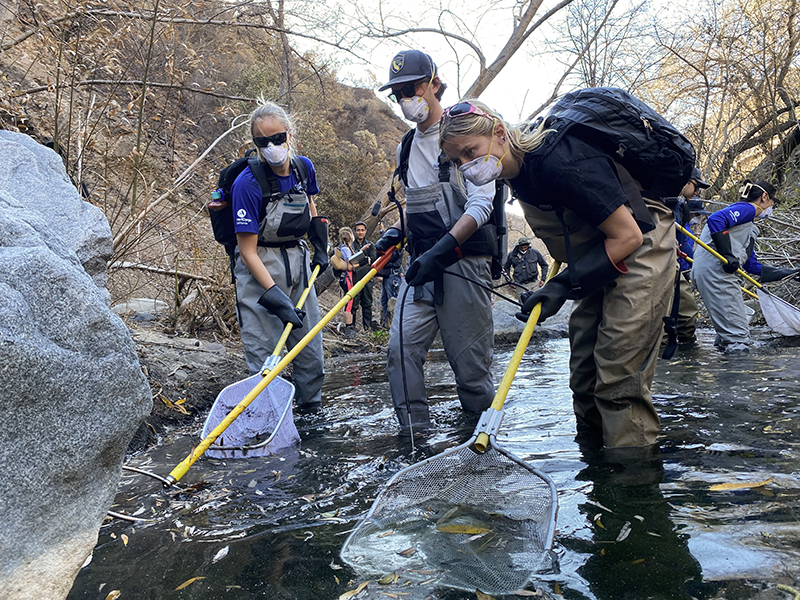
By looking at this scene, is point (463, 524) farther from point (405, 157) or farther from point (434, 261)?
point (405, 157)

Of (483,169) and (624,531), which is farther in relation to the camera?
(483,169)

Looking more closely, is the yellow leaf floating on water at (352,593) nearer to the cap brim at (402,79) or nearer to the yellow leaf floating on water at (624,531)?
the yellow leaf floating on water at (624,531)

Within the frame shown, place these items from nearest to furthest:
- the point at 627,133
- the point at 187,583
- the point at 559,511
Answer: the point at 187,583
the point at 559,511
the point at 627,133

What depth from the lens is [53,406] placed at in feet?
5.25

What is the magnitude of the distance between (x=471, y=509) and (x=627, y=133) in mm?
1709

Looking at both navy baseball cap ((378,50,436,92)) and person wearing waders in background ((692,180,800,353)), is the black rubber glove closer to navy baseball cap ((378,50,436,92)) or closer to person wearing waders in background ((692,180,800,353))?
navy baseball cap ((378,50,436,92))

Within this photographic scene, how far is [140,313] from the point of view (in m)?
7.88

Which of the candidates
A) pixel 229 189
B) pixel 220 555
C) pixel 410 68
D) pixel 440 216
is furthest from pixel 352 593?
pixel 229 189

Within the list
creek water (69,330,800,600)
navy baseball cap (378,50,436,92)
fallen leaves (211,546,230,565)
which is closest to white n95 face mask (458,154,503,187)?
navy baseball cap (378,50,436,92)

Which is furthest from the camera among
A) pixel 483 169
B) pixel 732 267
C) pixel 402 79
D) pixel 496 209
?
pixel 732 267

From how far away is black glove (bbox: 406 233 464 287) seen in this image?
325 centimetres

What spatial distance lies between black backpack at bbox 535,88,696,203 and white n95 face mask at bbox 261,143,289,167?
205cm

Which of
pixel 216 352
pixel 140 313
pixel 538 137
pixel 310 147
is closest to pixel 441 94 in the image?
pixel 538 137

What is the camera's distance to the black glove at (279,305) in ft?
13.3
